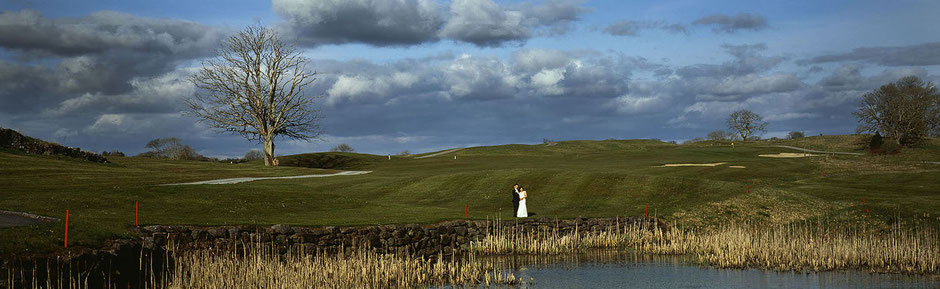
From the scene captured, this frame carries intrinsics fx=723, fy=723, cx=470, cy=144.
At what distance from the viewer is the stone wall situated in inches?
1115

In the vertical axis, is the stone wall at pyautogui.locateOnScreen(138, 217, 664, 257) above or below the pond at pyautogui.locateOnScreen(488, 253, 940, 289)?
above

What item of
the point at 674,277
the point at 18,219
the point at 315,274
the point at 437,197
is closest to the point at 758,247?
the point at 674,277

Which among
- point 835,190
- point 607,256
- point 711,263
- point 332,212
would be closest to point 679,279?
point 711,263

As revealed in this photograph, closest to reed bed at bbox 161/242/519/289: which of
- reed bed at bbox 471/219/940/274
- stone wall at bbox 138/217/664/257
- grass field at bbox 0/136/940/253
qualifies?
stone wall at bbox 138/217/664/257

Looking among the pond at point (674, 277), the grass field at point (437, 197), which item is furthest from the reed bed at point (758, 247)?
the grass field at point (437, 197)

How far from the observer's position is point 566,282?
25406 millimetres

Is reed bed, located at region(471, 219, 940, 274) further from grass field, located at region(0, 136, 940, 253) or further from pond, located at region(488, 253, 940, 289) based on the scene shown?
grass field, located at region(0, 136, 940, 253)

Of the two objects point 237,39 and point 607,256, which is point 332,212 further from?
point 237,39

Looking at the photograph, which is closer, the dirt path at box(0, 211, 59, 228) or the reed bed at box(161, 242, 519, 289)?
the reed bed at box(161, 242, 519, 289)

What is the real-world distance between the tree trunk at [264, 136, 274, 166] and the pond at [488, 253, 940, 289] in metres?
60.0

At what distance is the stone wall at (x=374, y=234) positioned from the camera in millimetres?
28317

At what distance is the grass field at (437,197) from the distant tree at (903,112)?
51.0 meters

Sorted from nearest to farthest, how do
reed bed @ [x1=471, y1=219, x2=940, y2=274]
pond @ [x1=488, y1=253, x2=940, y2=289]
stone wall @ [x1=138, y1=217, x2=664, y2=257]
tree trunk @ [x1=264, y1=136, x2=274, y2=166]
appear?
pond @ [x1=488, y1=253, x2=940, y2=289] → reed bed @ [x1=471, y1=219, x2=940, y2=274] → stone wall @ [x1=138, y1=217, x2=664, y2=257] → tree trunk @ [x1=264, y1=136, x2=274, y2=166]

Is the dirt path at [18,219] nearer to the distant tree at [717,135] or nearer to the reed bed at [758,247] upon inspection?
the reed bed at [758,247]
